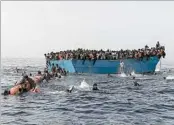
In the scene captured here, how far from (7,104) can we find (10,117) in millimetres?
4321

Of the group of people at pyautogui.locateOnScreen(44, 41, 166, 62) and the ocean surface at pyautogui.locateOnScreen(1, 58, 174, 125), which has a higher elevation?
the group of people at pyautogui.locateOnScreen(44, 41, 166, 62)

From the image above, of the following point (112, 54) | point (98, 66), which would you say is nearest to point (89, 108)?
point (98, 66)

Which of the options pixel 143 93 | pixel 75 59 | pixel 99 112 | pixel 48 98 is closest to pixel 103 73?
pixel 75 59

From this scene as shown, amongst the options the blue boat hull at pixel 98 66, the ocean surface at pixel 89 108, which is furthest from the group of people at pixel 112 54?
the ocean surface at pixel 89 108

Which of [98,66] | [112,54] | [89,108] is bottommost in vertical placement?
[89,108]

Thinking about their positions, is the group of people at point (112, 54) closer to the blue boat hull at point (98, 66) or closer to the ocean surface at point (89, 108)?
the blue boat hull at point (98, 66)

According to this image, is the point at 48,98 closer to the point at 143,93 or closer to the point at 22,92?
the point at 22,92

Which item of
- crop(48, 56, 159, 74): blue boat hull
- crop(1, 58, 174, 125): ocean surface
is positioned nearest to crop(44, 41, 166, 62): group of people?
crop(48, 56, 159, 74): blue boat hull

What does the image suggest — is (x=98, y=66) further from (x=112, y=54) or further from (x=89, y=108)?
(x=89, y=108)

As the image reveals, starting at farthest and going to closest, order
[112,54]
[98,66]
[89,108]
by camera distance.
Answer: [112,54] < [98,66] < [89,108]

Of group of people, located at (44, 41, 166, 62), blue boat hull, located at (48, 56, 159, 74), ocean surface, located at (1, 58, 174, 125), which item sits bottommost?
ocean surface, located at (1, 58, 174, 125)

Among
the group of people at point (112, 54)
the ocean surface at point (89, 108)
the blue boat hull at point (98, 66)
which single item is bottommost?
the ocean surface at point (89, 108)

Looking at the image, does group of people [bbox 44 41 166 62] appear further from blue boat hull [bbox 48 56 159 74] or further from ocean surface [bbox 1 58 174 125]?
ocean surface [bbox 1 58 174 125]

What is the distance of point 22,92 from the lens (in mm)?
30250
